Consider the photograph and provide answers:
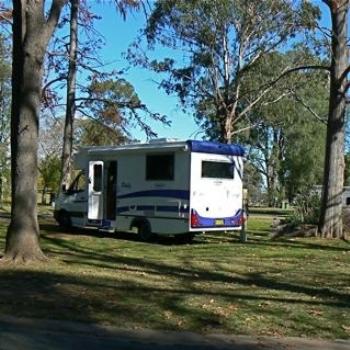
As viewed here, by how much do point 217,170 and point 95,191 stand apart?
4.58 m

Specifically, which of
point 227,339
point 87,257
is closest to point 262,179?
point 87,257

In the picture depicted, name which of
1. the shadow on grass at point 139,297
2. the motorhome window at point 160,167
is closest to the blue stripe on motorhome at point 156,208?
the motorhome window at point 160,167

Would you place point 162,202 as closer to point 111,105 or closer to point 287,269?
point 287,269

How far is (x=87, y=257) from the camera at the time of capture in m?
14.3

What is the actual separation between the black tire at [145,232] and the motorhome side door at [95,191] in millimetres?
2176

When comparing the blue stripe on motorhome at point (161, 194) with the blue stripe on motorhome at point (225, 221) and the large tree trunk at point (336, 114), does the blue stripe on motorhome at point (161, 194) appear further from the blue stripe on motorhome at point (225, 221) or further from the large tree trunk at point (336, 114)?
the large tree trunk at point (336, 114)

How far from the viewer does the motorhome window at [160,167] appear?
18.8 meters

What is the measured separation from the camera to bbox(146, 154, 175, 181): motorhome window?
61.7 feet

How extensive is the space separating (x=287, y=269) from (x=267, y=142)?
211 ft

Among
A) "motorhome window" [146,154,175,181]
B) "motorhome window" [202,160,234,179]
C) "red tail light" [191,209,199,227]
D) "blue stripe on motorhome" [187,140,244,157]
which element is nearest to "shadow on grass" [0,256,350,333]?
"red tail light" [191,209,199,227]

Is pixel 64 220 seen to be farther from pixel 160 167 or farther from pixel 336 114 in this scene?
pixel 336 114

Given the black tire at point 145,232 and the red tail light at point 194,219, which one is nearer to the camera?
the red tail light at point 194,219

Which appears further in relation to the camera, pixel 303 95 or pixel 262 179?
pixel 262 179

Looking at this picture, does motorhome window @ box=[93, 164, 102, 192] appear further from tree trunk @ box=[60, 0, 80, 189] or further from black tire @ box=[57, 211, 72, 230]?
tree trunk @ box=[60, 0, 80, 189]
